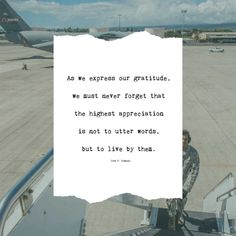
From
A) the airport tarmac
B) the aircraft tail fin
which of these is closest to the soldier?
the airport tarmac

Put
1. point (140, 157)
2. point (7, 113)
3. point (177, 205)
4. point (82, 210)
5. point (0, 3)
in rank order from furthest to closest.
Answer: point (0, 3) → point (7, 113) → point (177, 205) → point (82, 210) → point (140, 157)

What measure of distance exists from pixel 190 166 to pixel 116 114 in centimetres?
295

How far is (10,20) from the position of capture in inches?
1841

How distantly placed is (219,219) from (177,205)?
Answer: 2.33ft

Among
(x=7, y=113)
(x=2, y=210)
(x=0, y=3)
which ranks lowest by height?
(x=7, y=113)

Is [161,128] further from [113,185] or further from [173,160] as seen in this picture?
[113,185]

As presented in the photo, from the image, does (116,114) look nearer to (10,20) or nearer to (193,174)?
(193,174)

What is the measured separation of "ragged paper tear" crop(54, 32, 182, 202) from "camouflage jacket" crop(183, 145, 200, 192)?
265 cm

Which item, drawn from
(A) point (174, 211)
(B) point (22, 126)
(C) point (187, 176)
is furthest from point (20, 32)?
(A) point (174, 211)

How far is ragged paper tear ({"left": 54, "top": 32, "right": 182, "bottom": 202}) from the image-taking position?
221 cm

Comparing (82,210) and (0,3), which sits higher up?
(0,3)

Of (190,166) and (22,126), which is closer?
(190,166)

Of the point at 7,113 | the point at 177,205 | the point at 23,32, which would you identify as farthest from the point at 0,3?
the point at 177,205

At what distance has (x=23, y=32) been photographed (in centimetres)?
4616
